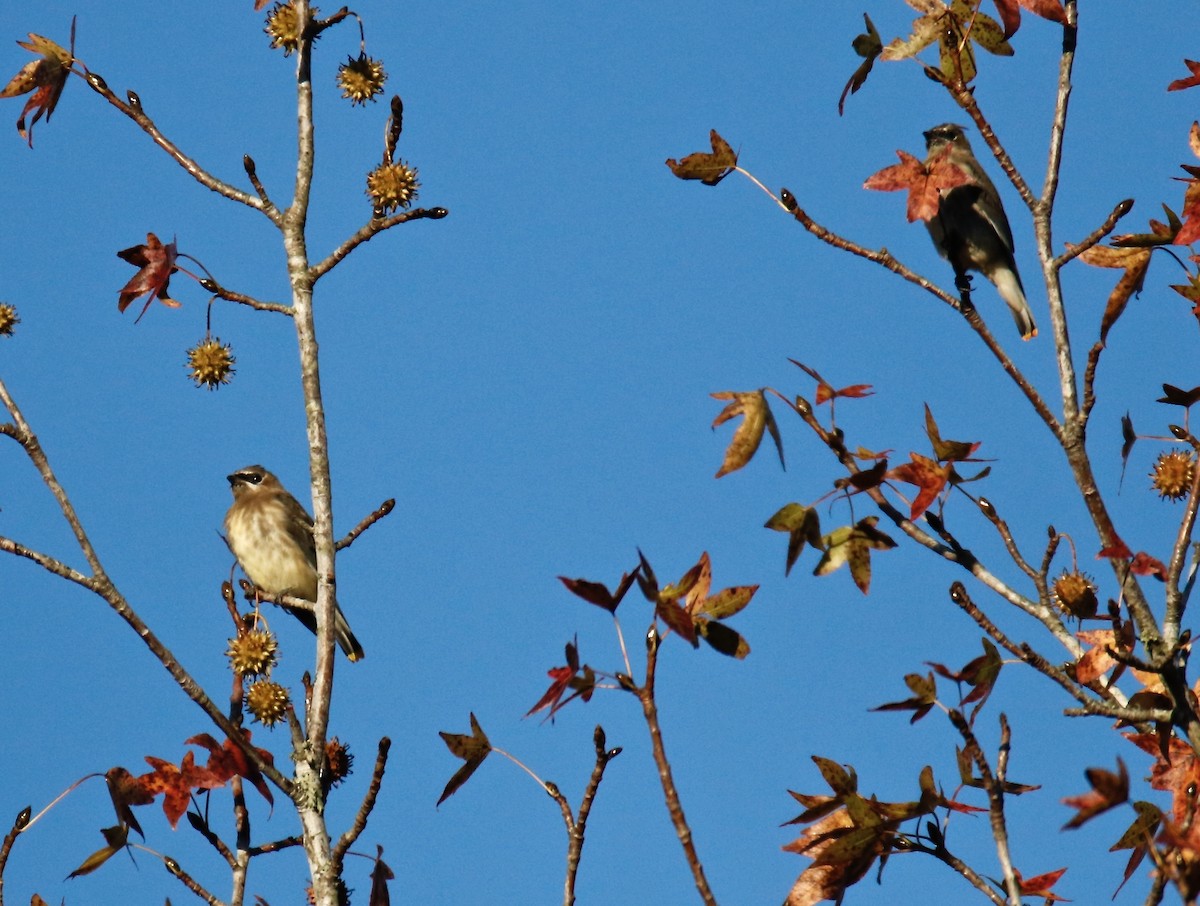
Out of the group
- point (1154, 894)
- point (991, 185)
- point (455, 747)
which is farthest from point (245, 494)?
point (1154, 894)

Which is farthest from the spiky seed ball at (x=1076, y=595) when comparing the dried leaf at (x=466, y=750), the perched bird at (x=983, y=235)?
the perched bird at (x=983, y=235)

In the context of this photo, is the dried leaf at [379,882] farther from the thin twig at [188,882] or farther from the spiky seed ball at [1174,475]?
the spiky seed ball at [1174,475]

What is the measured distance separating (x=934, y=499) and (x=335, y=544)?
214cm

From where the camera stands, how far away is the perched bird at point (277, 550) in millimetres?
10633

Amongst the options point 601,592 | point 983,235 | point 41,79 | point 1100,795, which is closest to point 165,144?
point 41,79

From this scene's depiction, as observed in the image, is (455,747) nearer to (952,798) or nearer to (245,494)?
(952,798)

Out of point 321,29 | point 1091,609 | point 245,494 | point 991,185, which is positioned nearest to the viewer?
point 1091,609

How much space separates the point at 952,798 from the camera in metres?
3.38

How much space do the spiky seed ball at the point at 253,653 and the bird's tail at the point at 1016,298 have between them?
219 inches

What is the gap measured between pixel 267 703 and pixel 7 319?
5.73 feet

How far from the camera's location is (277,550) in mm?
10633

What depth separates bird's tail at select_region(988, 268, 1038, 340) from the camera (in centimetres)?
912

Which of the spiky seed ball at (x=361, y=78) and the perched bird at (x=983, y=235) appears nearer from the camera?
the spiky seed ball at (x=361, y=78)

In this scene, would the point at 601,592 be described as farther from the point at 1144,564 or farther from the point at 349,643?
the point at 349,643
